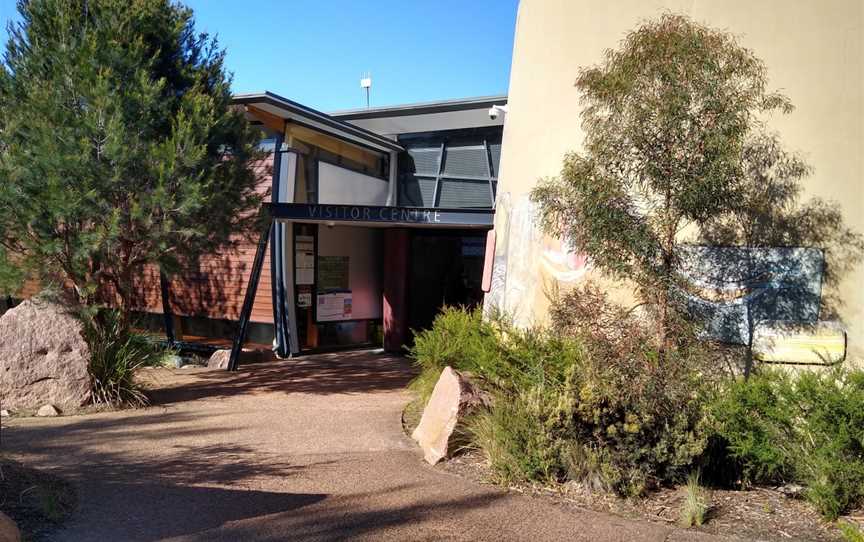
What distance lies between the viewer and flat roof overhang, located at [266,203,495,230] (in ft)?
43.3

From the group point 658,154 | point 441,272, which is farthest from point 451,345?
point 441,272

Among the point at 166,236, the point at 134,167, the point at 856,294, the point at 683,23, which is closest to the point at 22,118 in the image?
the point at 134,167

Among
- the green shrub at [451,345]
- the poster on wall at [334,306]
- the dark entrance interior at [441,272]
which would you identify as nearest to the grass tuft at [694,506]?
the green shrub at [451,345]

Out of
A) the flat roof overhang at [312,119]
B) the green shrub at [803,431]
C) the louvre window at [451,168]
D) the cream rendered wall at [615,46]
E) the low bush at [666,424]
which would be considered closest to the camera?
the green shrub at [803,431]

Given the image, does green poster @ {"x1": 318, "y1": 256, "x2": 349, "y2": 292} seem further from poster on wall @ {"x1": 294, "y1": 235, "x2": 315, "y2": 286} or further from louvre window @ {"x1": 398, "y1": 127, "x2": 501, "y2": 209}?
louvre window @ {"x1": 398, "y1": 127, "x2": 501, "y2": 209}

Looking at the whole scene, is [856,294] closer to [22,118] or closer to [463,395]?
[463,395]

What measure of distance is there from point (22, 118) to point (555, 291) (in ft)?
22.8

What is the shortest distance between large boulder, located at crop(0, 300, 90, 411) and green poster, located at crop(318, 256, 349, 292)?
622 cm

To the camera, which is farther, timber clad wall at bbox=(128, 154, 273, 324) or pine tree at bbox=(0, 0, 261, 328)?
timber clad wall at bbox=(128, 154, 273, 324)

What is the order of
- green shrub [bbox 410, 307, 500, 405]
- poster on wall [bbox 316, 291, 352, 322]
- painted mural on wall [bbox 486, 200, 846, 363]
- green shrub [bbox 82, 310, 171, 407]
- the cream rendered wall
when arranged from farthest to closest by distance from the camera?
poster on wall [bbox 316, 291, 352, 322] < green shrub [bbox 82, 310, 171, 407] < green shrub [bbox 410, 307, 500, 405] < the cream rendered wall < painted mural on wall [bbox 486, 200, 846, 363]

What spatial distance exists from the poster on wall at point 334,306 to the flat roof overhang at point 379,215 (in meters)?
2.46

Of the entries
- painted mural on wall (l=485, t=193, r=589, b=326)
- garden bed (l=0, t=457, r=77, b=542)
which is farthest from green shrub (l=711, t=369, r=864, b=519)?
garden bed (l=0, t=457, r=77, b=542)

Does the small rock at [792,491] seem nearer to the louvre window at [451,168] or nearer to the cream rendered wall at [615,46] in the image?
the cream rendered wall at [615,46]

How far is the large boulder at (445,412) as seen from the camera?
7289mm
